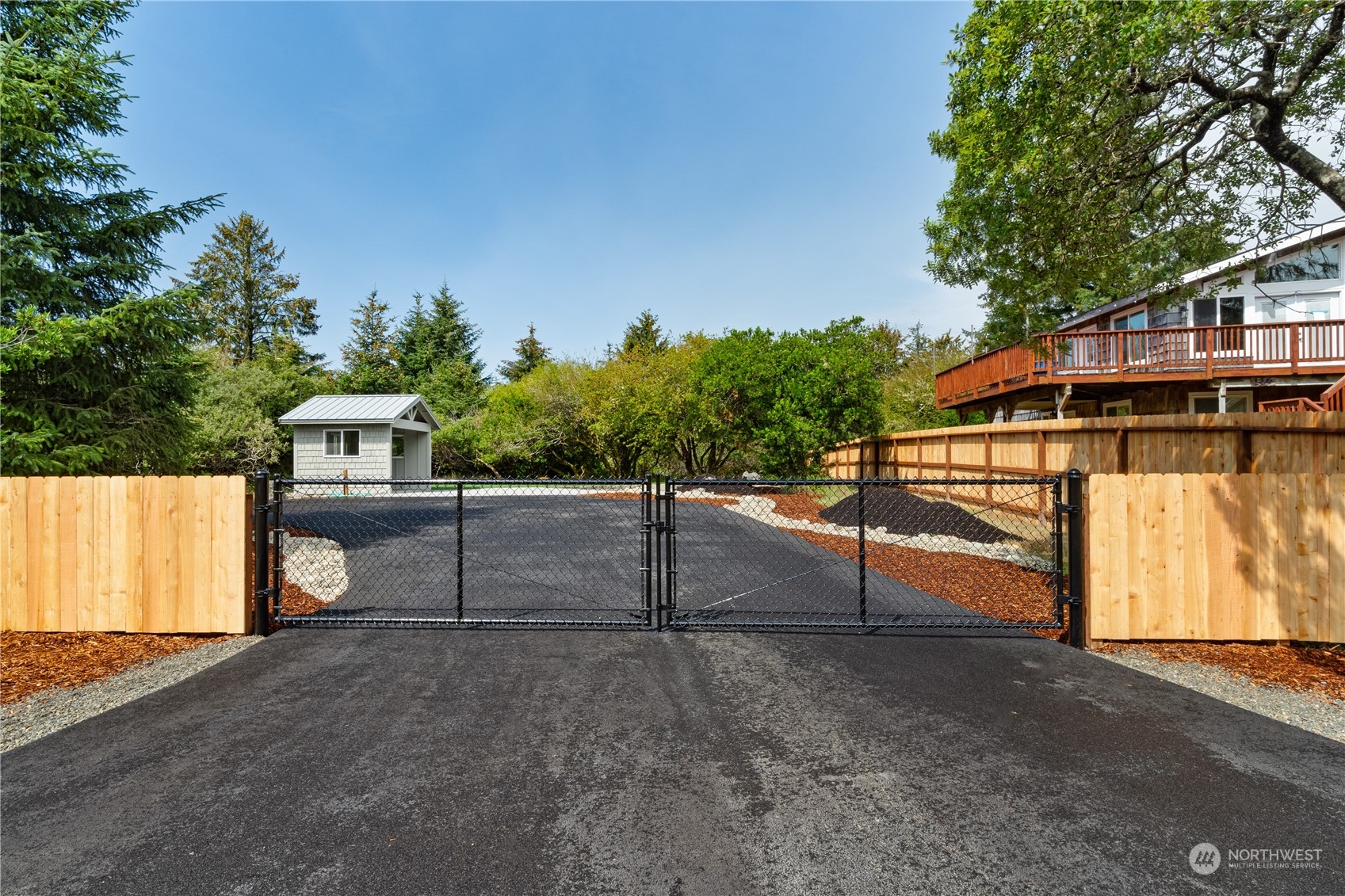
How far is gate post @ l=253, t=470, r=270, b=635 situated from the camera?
547 centimetres

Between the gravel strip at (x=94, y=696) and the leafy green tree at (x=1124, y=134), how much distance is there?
378 inches

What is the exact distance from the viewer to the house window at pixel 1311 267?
16.1m

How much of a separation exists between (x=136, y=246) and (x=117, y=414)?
2.68 metres

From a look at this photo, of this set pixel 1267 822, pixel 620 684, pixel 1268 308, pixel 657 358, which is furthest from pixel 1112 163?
pixel 657 358

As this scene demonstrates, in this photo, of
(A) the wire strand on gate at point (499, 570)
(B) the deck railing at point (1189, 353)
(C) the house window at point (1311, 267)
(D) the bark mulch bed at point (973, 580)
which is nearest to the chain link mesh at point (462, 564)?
(A) the wire strand on gate at point (499, 570)

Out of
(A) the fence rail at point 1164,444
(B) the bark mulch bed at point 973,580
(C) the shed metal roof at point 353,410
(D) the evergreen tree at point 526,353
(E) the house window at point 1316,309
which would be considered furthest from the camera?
(D) the evergreen tree at point 526,353

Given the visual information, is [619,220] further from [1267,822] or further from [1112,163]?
[1267,822]

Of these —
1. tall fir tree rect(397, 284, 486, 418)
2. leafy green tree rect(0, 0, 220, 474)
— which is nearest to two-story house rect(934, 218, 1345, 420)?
leafy green tree rect(0, 0, 220, 474)

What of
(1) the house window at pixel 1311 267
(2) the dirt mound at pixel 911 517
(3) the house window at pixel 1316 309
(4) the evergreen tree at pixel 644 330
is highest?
(4) the evergreen tree at pixel 644 330

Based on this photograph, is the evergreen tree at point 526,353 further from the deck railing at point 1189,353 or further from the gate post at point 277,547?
the gate post at point 277,547

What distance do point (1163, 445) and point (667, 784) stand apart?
1083cm

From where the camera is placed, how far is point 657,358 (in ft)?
82.3

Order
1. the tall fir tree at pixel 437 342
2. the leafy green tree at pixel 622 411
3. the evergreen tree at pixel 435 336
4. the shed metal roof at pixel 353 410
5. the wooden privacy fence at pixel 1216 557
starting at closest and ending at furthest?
the wooden privacy fence at pixel 1216 557
the shed metal roof at pixel 353 410
the leafy green tree at pixel 622 411
the tall fir tree at pixel 437 342
the evergreen tree at pixel 435 336

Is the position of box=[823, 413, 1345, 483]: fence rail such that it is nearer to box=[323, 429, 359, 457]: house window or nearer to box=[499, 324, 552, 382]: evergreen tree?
box=[323, 429, 359, 457]: house window
